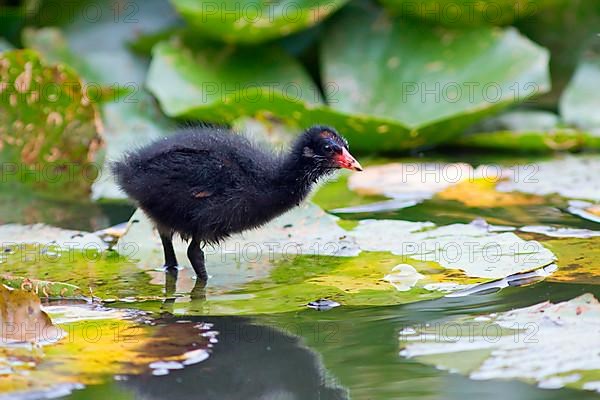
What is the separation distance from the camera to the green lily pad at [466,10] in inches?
270

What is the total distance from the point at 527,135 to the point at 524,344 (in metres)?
3.72

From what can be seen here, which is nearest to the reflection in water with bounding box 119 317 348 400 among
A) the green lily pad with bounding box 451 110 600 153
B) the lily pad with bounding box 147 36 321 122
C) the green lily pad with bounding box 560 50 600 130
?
the lily pad with bounding box 147 36 321 122

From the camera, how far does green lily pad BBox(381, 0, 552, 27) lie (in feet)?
22.5

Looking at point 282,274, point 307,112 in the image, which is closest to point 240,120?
point 307,112

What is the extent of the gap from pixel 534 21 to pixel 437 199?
251 centimetres

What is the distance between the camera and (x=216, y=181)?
425cm

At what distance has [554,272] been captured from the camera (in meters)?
3.95

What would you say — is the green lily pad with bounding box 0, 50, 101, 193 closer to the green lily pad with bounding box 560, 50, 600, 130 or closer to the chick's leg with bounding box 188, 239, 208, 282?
the chick's leg with bounding box 188, 239, 208, 282

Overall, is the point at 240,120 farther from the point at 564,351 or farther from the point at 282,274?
the point at 564,351

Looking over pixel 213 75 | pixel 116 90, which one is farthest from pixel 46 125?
pixel 213 75

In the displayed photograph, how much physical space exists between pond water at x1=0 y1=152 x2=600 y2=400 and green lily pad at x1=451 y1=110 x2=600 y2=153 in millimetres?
2200

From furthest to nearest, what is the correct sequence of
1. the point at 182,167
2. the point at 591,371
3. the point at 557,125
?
the point at 557,125, the point at 182,167, the point at 591,371

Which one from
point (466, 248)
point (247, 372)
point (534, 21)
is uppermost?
point (534, 21)

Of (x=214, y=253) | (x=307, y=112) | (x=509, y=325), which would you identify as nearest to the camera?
(x=509, y=325)
